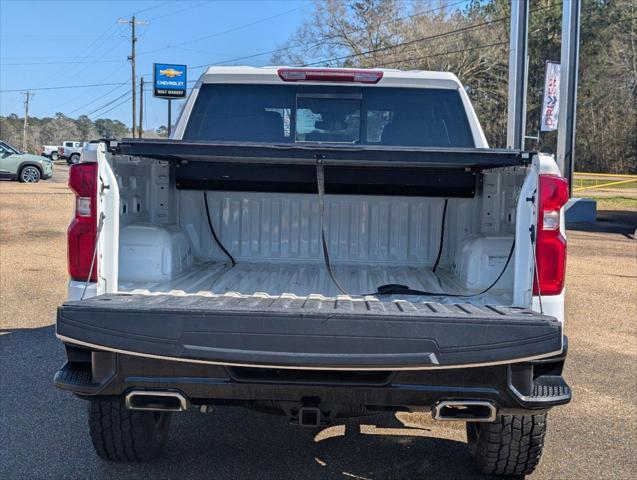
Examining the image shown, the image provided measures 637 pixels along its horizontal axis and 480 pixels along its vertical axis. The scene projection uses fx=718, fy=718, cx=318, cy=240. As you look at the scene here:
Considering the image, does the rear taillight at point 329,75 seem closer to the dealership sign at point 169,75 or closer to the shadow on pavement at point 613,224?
the shadow on pavement at point 613,224

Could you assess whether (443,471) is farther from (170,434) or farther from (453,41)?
(453,41)

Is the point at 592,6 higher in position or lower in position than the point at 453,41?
higher

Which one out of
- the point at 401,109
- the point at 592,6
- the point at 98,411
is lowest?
the point at 98,411

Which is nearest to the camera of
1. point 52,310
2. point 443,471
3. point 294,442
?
point 443,471

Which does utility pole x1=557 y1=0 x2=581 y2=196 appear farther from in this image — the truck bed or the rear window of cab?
the truck bed

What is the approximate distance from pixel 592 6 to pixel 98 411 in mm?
58570

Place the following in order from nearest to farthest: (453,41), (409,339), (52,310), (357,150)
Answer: (409,339), (357,150), (52,310), (453,41)

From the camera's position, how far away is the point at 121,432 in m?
3.86

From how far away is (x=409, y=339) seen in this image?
9.43ft

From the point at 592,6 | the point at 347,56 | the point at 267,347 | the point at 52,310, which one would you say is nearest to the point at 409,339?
the point at 267,347

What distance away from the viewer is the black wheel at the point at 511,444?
3668 millimetres

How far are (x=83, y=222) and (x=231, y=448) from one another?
177 centimetres

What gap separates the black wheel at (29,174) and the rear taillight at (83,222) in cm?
2658

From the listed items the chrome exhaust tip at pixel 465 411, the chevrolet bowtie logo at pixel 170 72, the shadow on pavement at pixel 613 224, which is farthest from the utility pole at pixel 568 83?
the chevrolet bowtie logo at pixel 170 72
